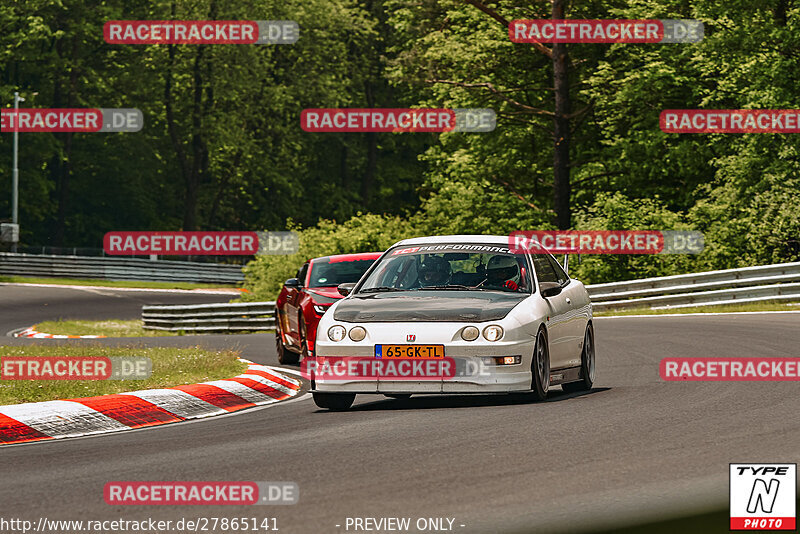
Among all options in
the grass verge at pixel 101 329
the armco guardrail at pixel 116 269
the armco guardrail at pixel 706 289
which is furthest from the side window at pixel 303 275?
the armco guardrail at pixel 116 269

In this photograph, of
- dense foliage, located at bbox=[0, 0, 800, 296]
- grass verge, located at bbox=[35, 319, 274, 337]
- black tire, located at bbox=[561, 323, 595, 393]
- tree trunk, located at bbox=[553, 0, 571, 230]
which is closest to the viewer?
black tire, located at bbox=[561, 323, 595, 393]

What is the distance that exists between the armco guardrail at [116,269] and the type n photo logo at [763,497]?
51.8 meters

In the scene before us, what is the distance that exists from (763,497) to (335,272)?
39.6 feet

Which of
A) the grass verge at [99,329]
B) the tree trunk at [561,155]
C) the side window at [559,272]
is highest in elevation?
the tree trunk at [561,155]

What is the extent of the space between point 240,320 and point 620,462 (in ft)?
75.4

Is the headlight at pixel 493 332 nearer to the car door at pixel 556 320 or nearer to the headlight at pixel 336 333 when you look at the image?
the car door at pixel 556 320

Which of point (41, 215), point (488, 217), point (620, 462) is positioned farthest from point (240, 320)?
point (41, 215)

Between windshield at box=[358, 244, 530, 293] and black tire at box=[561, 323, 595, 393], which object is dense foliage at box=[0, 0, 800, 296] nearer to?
black tire at box=[561, 323, 595, 393]

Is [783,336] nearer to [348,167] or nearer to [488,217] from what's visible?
[488,217]

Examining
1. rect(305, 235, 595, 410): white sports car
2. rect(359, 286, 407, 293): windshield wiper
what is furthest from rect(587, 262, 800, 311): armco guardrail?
rect(359, 286, 407, 293): windshield wiper

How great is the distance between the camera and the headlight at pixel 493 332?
1112 centimetres

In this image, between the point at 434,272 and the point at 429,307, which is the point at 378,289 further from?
the point at 429,307

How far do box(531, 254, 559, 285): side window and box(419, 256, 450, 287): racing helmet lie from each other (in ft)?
2.89

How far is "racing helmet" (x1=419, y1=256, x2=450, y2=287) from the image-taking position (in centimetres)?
1252
